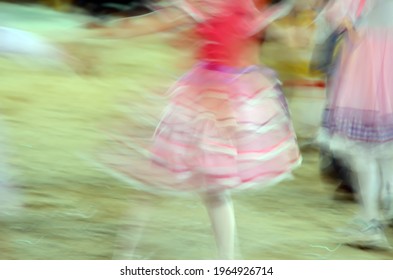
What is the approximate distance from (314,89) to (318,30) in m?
0.14

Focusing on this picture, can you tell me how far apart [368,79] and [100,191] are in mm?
572

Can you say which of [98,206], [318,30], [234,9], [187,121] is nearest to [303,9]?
[318,30]

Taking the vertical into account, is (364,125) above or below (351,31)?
below

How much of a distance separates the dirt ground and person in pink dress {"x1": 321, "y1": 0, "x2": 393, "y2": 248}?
0.07 m

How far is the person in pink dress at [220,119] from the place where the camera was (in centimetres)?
217

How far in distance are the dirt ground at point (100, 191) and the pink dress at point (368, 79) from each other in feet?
0.45

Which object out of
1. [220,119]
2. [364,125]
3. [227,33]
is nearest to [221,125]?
[220,119]

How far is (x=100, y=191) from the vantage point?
241 centimetres

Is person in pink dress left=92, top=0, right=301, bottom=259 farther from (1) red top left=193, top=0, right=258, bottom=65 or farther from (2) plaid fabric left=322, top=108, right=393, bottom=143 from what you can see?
(2) plaid fabric left=322, top=108, right=393, bottom=143

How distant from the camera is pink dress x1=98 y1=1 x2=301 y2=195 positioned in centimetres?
217

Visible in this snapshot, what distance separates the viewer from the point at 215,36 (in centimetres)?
220

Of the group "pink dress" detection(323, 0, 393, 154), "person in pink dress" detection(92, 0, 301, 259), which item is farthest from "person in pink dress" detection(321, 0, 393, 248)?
"person in pink dress" detection(92, 0, 301, 259)

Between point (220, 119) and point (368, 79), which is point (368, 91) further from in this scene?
point (220, 119)

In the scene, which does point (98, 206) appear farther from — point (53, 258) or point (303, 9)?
point (303, 9)
